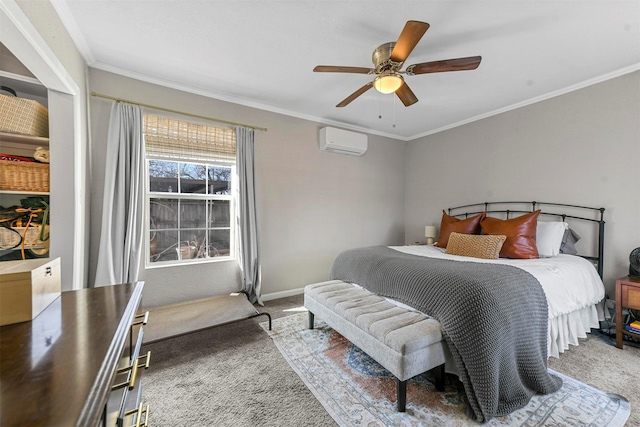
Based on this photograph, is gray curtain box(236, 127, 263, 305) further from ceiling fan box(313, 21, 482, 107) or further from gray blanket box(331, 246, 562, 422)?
gray blanket box(331, 246, 562, 422)

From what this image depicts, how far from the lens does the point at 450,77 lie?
2.69 metres

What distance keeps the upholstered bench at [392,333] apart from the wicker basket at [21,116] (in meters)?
2.70

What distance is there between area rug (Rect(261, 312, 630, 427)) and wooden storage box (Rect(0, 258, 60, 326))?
154 cm

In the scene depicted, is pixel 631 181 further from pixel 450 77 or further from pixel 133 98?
pixel 133 98

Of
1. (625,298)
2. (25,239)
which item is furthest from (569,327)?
(25,239)

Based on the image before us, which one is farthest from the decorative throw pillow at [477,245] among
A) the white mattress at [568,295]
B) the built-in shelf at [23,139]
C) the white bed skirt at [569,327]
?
the built-in shelf at [23,139]

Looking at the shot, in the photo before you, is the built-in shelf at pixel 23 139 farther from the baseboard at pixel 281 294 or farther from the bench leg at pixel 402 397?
the bench leg at pixel 402 397

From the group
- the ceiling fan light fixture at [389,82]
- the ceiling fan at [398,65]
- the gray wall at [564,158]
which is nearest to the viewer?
the ceiling fan at [398,65]

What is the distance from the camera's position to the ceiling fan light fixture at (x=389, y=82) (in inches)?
82.6

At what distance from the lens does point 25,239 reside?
1928 mm

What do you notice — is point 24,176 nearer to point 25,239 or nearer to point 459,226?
point 25,239

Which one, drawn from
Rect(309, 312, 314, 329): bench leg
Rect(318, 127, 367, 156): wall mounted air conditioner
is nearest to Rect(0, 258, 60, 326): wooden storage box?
Rect(309, 312, 314, 329): bench leg

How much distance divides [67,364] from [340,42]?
2.51m

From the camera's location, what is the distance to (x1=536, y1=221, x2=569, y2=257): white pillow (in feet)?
8.82
